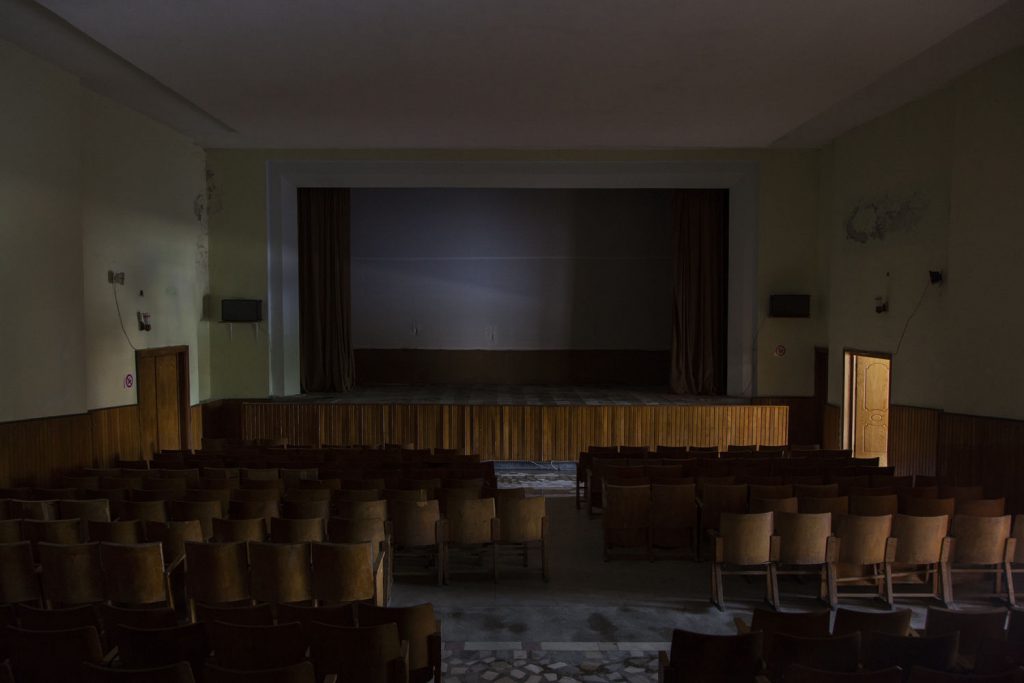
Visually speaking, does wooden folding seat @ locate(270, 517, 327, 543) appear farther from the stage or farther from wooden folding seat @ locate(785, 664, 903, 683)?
the stage

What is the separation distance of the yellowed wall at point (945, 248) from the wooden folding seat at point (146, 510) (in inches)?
326

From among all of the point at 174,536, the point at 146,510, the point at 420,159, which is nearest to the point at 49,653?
the point at 174,536

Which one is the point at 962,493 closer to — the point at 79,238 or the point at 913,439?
the point at 913,439

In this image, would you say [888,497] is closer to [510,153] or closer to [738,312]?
[738,312]

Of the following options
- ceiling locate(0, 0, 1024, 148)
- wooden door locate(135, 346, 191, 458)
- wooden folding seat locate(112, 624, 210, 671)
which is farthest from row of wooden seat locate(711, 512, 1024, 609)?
wooden door locate(135, 346, 191, 458)

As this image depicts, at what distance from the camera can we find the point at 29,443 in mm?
7898

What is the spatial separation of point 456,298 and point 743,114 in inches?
293

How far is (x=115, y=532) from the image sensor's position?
484cm

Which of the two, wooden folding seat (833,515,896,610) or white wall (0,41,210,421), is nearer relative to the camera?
wooden folding seat (833,515,896,610)

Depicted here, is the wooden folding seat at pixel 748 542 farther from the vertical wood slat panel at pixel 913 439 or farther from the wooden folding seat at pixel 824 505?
the vertical wood slat panel at pixel 913 439

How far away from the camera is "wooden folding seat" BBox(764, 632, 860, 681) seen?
3244 millimetres

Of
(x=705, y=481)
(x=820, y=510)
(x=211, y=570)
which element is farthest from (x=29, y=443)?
(x=820, y=510)

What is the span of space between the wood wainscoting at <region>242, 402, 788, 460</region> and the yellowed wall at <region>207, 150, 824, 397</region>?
892 millimetres

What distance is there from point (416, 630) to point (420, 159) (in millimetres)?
10540
